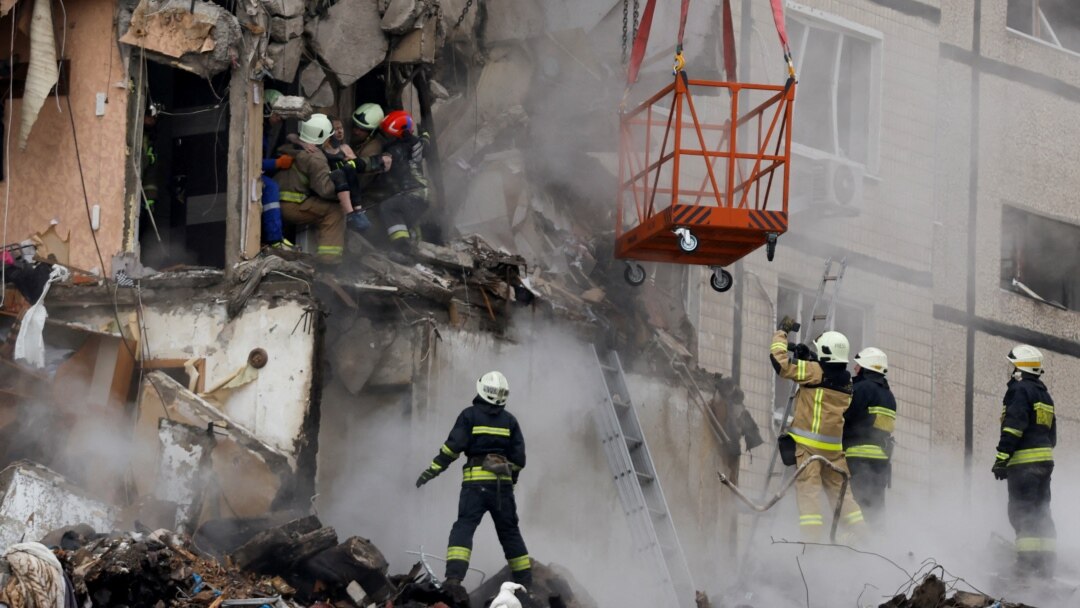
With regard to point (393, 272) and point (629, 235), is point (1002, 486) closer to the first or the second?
point (629, 235)

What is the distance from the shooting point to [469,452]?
13883mm

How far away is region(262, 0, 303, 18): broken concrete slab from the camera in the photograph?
15516 mm

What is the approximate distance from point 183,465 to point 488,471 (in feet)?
7.53

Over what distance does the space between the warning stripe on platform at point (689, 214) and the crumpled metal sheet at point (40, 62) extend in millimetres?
5270

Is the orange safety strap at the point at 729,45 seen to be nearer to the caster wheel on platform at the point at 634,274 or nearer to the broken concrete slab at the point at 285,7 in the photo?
the caster wheel on platform at the point at 634,274

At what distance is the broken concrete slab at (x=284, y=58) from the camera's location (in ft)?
50.7

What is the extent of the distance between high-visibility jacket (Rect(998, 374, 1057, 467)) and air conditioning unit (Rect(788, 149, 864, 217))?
15.0 ft

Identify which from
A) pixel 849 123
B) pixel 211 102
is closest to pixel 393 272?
pixel 211 102

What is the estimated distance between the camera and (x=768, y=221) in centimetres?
1611

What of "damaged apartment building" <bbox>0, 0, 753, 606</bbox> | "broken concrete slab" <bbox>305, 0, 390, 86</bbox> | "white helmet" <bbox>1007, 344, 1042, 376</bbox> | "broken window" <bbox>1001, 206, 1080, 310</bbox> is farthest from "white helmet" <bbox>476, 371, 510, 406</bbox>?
"broken window" <bbox>1001, 206, 1080, 310</bbox>

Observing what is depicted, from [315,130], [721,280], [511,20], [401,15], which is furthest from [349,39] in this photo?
[721,280]

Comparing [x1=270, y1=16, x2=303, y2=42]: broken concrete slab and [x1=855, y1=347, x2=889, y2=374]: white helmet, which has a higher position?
[x1=270, y1=16, x2=303, y2=42]: broken concrete slab

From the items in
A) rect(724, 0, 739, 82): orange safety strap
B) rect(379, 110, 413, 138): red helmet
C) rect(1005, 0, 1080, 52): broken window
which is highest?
rect(1005, 0, 1080, 52): broken window

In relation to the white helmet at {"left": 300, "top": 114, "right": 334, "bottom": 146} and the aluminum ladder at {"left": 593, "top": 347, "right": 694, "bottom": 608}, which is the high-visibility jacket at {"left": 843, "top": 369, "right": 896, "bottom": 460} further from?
the white helmet at {"left": 300, "top": 114, "right": 334, "bottom": 146}
